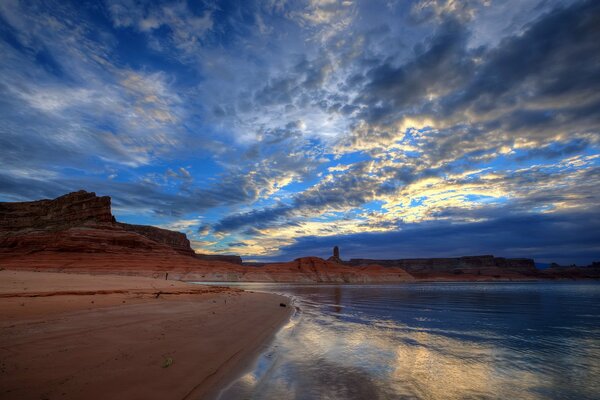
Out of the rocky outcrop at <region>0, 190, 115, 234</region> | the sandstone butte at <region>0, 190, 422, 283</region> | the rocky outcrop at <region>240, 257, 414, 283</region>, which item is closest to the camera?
the sandstone butte at <region>0, 190, 422, 283</region>

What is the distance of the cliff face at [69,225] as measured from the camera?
2857 inches

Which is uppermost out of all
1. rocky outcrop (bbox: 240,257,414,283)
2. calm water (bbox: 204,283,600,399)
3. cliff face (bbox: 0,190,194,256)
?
cliff face (bbox: 0,190,194,256)

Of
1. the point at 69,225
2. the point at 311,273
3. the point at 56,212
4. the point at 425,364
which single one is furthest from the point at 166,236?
the point at 425,364

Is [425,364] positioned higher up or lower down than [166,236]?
lower down

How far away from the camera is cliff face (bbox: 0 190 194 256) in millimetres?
72562

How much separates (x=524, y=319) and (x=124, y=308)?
832 inches

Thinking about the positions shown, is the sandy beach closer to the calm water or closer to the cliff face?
the calm water

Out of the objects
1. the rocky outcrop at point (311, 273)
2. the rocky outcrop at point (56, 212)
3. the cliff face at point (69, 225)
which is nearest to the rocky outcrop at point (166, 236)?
the rocky outcrop at point (56, 212)

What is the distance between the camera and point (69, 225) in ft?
264

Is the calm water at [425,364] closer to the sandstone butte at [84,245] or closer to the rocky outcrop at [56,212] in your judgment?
the sandstone butte at [84,245]

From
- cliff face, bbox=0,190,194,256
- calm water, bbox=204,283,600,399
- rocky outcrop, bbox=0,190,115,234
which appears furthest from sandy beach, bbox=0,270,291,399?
rocky outcrop, bbox=0,190,115,234

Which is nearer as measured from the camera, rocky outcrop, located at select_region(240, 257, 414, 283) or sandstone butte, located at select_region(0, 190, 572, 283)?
sandstone butte, located at select_region(0, 190, 572, 283)

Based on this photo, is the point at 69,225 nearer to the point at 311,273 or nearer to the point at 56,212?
the point at 56,212

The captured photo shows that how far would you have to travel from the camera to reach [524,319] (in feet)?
56.5
